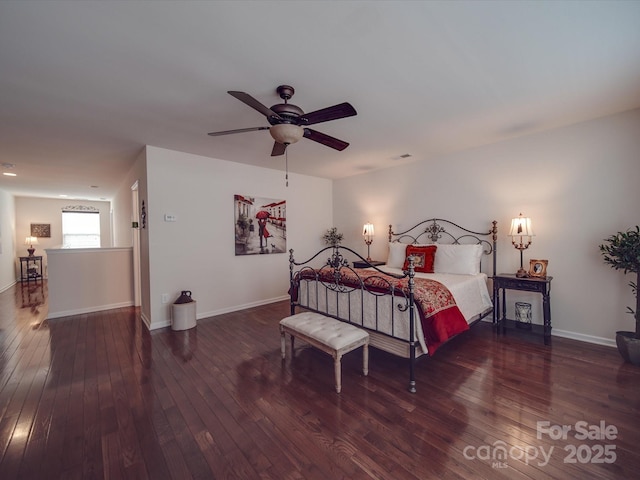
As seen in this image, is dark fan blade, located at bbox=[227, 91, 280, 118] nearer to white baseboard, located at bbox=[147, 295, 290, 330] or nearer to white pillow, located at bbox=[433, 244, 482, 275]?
white pillow, located at bbox=[433, 244, 482, 275]

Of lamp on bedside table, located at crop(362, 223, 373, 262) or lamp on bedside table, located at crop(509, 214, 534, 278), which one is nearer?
lamp on bedside table, located at crop(509, 214, 534, 278)

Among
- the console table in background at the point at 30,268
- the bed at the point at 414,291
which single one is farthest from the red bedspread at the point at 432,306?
the console table in background at the point at 30,268

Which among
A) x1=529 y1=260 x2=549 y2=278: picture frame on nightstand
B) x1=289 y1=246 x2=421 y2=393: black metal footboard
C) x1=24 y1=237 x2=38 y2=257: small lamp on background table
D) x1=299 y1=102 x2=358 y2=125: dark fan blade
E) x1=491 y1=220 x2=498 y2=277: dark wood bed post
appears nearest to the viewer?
x1=299 y1=102 x2=358 y2=125: dark fan blade

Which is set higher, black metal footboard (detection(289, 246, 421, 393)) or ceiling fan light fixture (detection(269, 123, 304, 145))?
ceiling fan light fixture (detection(269, 123, 304, 145))

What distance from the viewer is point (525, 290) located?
11.0ft

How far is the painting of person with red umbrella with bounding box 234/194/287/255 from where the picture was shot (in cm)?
493

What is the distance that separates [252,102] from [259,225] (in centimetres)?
331

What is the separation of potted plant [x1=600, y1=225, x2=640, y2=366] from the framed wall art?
13.0m

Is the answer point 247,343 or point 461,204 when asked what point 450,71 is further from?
point 247,343

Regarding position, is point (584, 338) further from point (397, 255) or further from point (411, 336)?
point (411, 336)

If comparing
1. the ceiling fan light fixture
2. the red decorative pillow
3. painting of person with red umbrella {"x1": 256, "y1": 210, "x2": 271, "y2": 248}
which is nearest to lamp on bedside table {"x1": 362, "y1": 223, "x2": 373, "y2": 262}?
the red decorative pillow

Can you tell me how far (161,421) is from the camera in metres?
1.98

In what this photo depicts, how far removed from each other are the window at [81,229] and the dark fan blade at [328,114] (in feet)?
33.6

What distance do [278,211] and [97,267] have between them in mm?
3442
